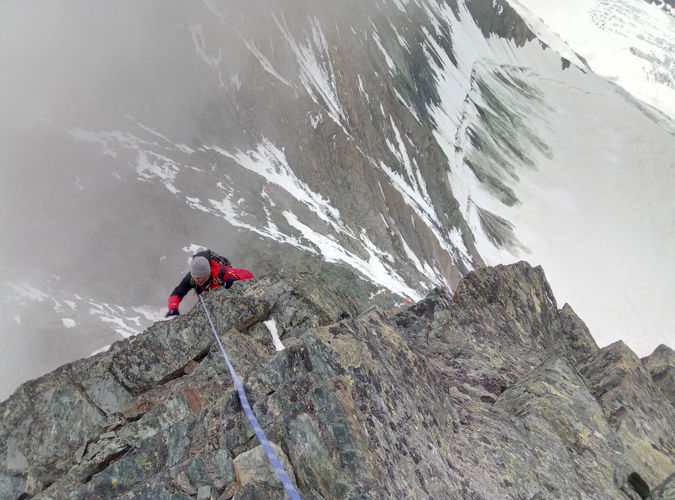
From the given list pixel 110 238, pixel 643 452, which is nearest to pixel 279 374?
pixel 643 452

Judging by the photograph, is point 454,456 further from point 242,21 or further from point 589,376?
point 242,21

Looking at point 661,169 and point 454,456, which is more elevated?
point 454,456

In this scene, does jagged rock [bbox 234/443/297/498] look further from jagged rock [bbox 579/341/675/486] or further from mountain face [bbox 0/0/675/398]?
mountain face [bbox 0/0/675/398]

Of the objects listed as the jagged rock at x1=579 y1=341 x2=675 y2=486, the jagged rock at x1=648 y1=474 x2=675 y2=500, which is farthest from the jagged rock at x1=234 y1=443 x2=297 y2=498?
the jagged rock at x1=579 y1=341 x2=675 y2=486

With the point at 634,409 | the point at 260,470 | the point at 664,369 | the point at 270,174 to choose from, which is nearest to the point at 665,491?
the point at 634,409

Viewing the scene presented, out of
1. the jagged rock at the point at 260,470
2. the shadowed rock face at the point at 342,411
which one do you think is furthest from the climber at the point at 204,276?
the jagged rock at the point at 260,470

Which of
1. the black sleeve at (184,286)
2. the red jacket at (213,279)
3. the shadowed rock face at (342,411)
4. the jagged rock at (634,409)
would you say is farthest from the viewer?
the red jacket at (213,279)

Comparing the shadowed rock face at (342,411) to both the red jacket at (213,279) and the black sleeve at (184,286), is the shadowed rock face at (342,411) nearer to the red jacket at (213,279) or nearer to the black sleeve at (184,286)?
the red jacket at (213,279)
